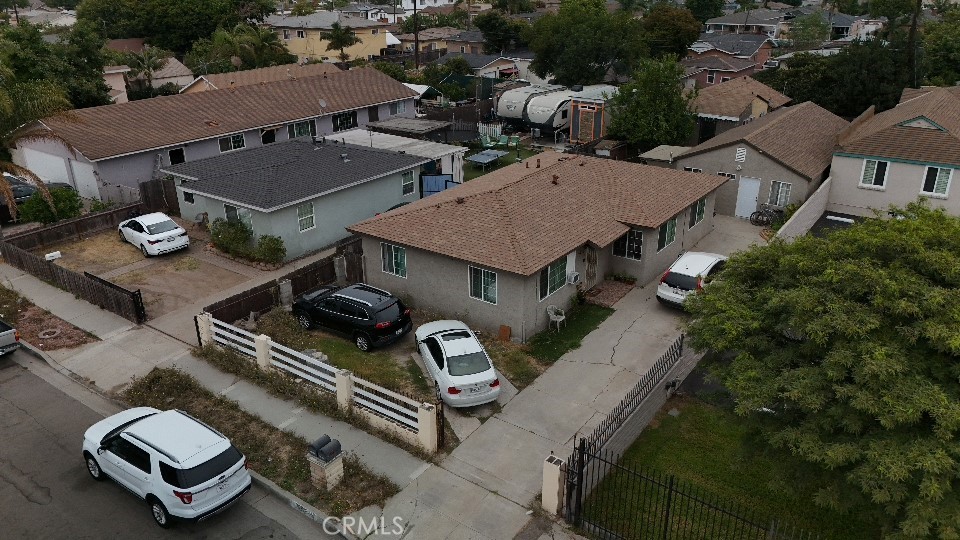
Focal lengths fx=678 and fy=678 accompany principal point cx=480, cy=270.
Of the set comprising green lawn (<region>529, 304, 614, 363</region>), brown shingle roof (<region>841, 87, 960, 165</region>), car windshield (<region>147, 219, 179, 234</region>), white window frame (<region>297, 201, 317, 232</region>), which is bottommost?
green lawn (<region>529, 304, 614, 363</region>)

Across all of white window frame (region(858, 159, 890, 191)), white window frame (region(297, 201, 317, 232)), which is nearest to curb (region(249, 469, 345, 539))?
white window frame (region(297, 201, 317, 232))

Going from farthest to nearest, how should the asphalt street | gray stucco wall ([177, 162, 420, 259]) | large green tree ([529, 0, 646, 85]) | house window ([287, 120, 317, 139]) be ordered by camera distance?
large green tree ([529, 0, 646, 85]) → house window ([287, 120, 317, 139]) → gray stucco wall ([177, 162, 420, 259]) → the asphalt street

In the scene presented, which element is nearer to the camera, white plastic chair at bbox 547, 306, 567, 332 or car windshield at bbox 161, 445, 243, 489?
car windshield at bbox 161, 445, 243, 489

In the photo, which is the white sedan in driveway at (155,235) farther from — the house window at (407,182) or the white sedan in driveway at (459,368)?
Result: the white sedan in driveway at (459,368)

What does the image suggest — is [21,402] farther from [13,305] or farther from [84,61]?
[84,61]

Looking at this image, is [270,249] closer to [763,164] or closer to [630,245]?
[630,245]

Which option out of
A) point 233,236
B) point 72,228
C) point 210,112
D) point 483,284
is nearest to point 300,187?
point 233,236

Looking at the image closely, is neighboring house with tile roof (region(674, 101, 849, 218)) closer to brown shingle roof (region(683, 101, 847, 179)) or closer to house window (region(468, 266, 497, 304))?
brown shingle roof (region(683, 101, 847, 179))

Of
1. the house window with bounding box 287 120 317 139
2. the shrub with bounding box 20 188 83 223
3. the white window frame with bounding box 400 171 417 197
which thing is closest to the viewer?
the shrub with bounding box 20 188 83 223
